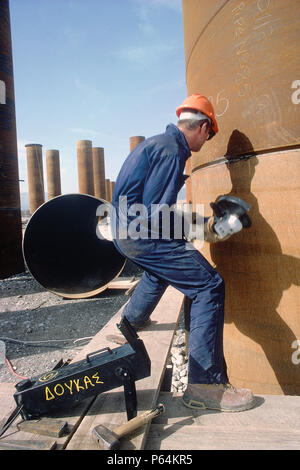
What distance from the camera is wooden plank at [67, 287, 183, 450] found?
58.1 inches

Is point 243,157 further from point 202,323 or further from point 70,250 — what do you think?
point 70,250

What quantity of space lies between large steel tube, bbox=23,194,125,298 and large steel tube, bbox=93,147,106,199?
22.0 feet

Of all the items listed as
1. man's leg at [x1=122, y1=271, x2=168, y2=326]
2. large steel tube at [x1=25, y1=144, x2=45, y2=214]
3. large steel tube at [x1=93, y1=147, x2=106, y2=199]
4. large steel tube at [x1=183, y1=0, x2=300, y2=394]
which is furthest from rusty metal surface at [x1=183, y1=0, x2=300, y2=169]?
large steel tube at [x1=93, y1=147, x2=106, y2=199]

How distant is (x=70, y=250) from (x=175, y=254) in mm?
4594

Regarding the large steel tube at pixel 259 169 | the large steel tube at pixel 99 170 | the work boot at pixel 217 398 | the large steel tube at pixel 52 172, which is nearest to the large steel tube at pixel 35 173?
the large steel tube at pixel 52 172

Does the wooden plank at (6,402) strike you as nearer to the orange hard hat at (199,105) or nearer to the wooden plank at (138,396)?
the wooden plank at (138,396)

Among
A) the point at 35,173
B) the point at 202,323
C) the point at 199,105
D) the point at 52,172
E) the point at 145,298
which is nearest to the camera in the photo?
the point at 202,323

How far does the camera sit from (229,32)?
2385 mm

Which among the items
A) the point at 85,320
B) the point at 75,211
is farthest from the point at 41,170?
the point at 85,320

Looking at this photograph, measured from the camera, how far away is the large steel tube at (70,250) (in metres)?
5.70

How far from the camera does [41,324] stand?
4934 millimetres

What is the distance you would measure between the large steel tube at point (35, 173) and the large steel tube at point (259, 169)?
7.90 meters

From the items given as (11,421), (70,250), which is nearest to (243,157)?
(11,421)

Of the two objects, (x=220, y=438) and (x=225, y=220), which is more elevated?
(x=225, y=220)
